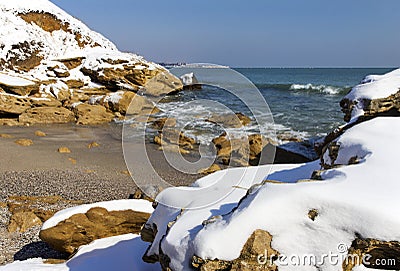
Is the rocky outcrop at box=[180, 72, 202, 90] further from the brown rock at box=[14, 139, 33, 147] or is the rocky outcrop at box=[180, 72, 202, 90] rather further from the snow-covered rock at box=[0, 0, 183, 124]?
the brown rock at box=[14, 139, 33, 147]

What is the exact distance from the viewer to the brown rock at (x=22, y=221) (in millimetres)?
5473

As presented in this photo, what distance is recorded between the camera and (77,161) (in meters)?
9.82

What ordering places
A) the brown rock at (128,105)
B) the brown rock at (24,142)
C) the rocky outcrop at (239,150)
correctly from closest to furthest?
the rocky outcrop at (239,150)
the brown rock at (24,142)
the brown rock at (128,105)

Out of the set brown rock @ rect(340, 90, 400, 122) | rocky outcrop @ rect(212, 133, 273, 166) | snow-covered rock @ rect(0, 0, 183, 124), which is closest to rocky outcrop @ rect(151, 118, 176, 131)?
snow-covered rock @ rect(0, 0, 183, 124)

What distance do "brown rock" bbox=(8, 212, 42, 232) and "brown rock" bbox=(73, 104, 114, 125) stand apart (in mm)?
10855

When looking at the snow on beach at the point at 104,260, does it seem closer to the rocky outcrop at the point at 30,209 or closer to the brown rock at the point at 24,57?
the rocky outcrop at the point at 30,209

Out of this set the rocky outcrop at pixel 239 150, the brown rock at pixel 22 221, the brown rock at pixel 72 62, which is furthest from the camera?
the brown rock at pixel 72 62

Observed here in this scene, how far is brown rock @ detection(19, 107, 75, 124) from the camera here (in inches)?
605

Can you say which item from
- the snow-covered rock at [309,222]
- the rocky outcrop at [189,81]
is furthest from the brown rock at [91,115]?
the snow-covered rock at [309,222]

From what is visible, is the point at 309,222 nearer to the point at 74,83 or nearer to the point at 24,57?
the point at 74,83

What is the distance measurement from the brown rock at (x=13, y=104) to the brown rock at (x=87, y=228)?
12.1m

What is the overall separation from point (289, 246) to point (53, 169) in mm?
7538

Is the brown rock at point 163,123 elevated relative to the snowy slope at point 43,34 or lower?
lower

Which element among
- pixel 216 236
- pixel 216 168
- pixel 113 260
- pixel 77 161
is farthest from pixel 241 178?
pixel 77 161
